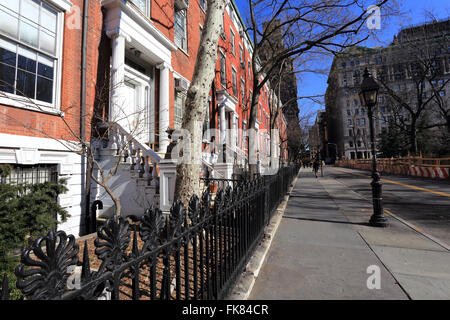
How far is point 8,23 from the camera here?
15.9 feet

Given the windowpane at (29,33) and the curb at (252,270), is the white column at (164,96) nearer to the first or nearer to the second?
the windowpane at (29,33)

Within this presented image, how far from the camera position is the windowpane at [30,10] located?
5129 mm

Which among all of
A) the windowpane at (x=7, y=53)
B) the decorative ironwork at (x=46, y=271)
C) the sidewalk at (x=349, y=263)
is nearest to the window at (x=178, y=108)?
the windowpane at (x=7, y=53)

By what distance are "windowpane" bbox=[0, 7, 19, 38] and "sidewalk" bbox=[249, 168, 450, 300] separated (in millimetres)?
7242

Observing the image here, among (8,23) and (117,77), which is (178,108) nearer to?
(117,77)

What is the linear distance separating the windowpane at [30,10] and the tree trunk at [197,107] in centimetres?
436

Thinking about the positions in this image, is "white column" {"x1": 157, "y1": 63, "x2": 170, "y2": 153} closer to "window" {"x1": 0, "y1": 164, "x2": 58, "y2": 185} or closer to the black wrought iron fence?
"window" {"x1": 0, "y1": 164, "x2": 58, "y2": 185}

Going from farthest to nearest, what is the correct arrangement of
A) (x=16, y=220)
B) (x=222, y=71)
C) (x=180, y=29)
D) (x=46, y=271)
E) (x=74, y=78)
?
(x=222, y=71)
(x=180, y=29)
(x=74, y=78)
(x=16, y=220)
(x=46, y=271)

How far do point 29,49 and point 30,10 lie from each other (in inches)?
38.5

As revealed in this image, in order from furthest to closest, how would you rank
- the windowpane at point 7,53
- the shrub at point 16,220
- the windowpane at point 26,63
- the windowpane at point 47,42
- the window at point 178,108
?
the window at point 178,108 < the windowpane at point 47,42 < the windowpane at point 26,63 < the windowpane at point 7,53 < the shrub at point 16,220

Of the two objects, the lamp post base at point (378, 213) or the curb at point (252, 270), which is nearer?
the curb at point (252, 270)

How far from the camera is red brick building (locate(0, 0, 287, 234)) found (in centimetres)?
489

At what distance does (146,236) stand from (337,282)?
8.81ft

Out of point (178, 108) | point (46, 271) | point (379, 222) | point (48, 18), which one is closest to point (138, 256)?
point (46, 271)
